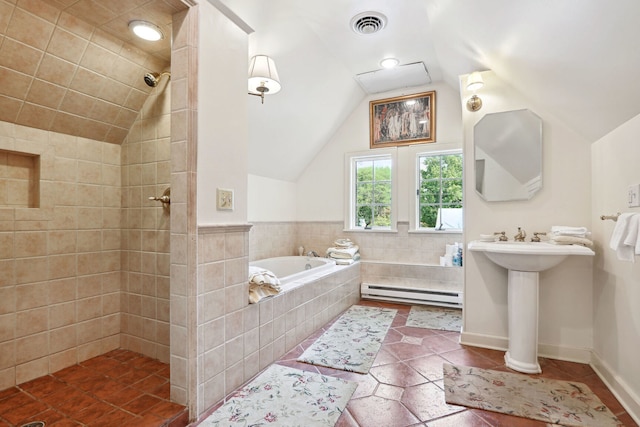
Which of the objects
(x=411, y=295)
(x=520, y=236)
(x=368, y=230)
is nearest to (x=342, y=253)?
(x=368, y=230)

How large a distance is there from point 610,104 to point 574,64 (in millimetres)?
313

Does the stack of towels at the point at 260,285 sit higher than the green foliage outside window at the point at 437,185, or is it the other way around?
the green foliage outside window at the point at 437,185

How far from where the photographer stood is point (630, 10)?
1.23 m

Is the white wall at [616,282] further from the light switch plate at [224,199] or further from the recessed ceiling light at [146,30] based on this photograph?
the recessed ceiling light at [146,30]

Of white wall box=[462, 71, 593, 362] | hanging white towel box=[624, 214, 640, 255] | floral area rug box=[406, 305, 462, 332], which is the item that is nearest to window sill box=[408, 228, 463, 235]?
floral area rug box=[406, 305, 462, 332]

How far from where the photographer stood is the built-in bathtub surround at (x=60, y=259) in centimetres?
180

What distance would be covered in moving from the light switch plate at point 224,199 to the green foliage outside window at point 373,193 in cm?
278

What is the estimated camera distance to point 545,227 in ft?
7.97


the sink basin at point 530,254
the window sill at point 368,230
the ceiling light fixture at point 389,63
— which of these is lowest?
the sink basin at point 530,254

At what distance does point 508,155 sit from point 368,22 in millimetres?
1640

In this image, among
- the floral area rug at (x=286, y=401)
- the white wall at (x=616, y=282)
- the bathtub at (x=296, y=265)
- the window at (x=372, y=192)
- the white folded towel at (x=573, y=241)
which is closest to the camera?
the floral area rug at (x=286, y=401)

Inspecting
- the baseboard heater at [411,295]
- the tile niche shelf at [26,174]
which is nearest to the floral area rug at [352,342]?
the baseboard heater at [411,295]

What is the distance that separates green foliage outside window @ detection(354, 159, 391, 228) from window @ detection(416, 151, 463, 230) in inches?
16.8

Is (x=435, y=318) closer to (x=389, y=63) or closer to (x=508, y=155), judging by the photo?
(x=508, y=155)
